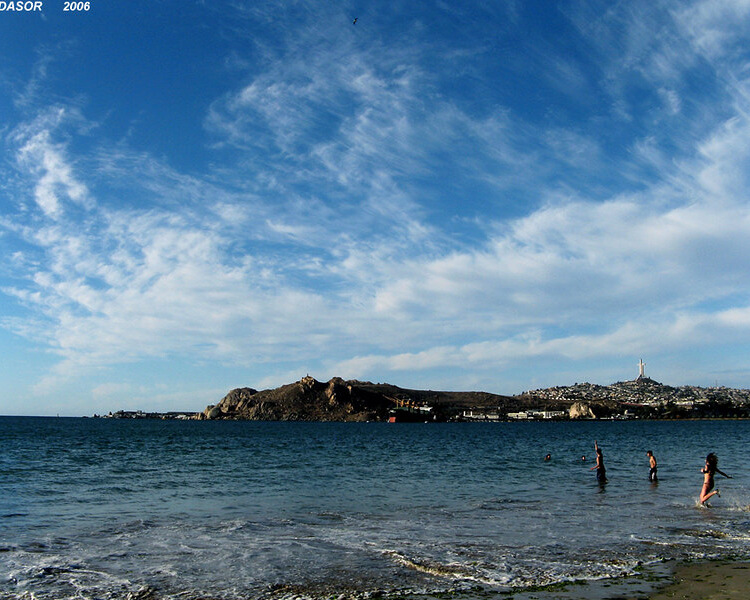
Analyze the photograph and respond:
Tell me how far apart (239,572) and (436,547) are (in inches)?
217

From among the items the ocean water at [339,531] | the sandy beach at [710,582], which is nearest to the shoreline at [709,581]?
the sandy beach at [710,582]

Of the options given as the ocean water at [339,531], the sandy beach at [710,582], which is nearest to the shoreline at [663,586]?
the sandy beach at [710,582]

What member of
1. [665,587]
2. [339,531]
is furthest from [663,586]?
[339,531]

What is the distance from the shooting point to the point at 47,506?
24188 millimetres

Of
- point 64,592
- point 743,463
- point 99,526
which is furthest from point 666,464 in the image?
point 64,592

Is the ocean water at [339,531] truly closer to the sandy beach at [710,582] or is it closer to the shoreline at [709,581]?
the shoreline at [709,581]

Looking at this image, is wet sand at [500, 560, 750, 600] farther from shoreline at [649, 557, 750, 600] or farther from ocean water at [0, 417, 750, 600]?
ocean water at [0, 417, 750, 600]

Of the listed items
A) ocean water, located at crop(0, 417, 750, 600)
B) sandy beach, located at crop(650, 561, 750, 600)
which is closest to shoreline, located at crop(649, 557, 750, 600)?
sandy beach, located at crop(650, 561, 750, 600)

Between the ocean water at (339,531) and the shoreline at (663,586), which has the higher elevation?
the shoreline at (663,586)

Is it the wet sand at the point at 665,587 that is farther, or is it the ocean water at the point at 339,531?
the ocean water at the point at 339,531

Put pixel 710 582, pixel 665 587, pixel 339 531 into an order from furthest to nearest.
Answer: pixel 339 531 → pixel 710 582 → pixel 665 587

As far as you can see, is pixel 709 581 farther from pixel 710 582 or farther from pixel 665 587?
pixel 665 587

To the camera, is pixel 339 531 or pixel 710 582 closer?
pixel 710 582

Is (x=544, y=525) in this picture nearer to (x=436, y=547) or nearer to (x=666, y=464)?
(x=436, y=547)
